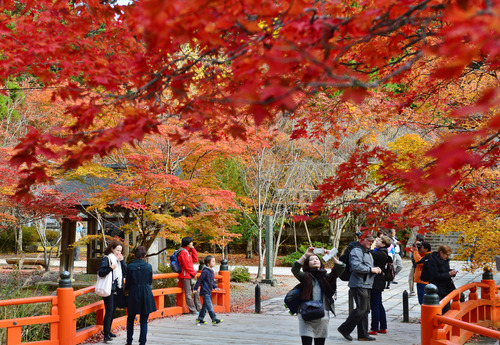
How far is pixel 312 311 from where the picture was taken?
19.4ft

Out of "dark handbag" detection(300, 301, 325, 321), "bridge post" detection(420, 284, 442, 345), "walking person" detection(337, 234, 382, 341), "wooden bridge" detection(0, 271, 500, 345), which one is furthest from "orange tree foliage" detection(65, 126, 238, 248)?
"bridge post" detection(420, 284, 442, 345)

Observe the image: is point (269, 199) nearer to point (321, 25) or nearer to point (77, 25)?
point (77, 25)

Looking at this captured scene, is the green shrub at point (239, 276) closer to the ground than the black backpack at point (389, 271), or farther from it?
closer to the ground

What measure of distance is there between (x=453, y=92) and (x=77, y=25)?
689 centimetres

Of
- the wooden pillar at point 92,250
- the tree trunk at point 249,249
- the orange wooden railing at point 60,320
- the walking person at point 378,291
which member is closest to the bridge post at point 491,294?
the walking person at point 378,291

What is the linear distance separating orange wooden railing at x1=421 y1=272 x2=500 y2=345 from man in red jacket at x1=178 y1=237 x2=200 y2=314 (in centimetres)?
489

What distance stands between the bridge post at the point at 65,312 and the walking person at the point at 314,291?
3.31 metres

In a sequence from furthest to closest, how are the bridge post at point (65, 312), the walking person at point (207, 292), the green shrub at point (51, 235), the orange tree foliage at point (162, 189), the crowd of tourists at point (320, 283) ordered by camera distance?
the green shrub at point (51, 235)
the orange tree foliage at point (162, 189)
the walking person at point (207, 292)
the bridge post at point (65, 312)
the crowd of tourists at point (320, 283)

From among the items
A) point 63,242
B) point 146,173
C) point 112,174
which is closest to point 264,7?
point 146,173

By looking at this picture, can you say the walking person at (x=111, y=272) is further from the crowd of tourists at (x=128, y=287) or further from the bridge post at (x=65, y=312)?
the bridge post at (x=65, y=312)

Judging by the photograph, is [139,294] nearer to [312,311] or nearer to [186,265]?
[312,311]

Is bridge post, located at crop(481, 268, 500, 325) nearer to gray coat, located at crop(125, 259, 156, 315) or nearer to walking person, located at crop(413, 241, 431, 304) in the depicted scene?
walking person, located at crop(413, 241, 431, 304)

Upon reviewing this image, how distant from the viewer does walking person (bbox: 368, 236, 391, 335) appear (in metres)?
8.52

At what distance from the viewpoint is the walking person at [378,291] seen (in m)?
8.52
